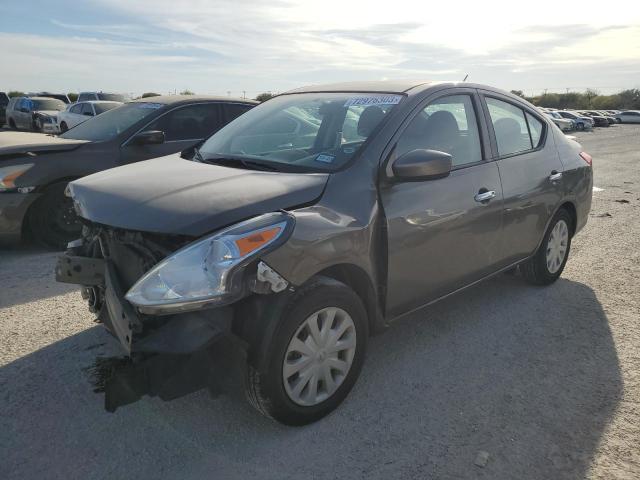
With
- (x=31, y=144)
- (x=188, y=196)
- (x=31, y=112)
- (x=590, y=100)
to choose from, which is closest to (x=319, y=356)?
(x=188, y=196)

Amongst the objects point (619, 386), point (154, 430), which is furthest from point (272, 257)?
point (619, 386)

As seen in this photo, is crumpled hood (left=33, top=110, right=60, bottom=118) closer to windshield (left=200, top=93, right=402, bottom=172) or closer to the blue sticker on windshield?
windshield (left=200, top=93, right=402, bottom=172)

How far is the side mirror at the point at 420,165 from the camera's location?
3033mm

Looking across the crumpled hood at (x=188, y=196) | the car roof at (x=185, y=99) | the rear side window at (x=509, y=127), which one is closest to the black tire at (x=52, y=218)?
the car roof at (x=185, y=99)

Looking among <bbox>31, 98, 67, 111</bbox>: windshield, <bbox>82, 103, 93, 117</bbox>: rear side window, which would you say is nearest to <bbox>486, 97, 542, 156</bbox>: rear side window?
<bbox>82, 103, 93, 117</bbox>: rear side window

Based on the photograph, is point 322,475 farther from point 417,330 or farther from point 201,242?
point 417,330

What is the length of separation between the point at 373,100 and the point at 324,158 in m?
0.63

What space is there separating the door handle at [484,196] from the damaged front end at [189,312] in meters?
1.62

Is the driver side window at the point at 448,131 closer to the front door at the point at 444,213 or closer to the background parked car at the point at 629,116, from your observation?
the front door at the point at 444,213

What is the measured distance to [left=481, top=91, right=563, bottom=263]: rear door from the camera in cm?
403

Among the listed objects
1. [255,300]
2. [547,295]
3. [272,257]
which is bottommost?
[547,295]

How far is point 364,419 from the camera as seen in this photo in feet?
9.51

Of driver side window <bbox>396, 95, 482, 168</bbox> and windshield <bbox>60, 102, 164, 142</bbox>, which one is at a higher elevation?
driver side window <bbox>396, 95, 482, 168</bbox>

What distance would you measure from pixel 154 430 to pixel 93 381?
62cm
